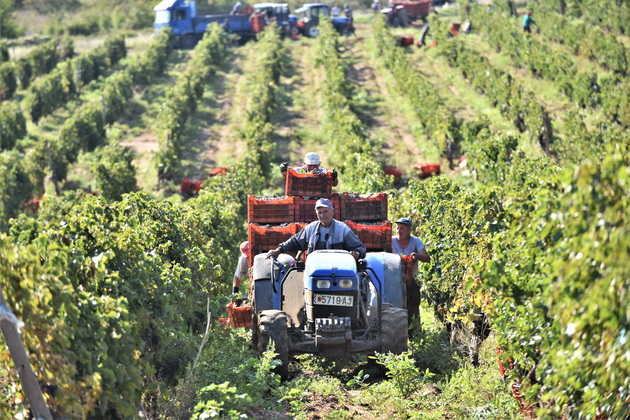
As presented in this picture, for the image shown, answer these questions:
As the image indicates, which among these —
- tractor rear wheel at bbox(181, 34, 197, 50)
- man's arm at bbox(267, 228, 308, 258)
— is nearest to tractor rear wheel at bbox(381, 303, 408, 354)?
man's arm at bbox(267, 228, 308, 258)

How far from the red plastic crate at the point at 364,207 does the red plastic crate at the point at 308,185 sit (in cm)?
37

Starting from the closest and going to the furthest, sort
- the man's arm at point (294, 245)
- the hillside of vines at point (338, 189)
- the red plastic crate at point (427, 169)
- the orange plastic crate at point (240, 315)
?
the hillside of vines at point (338, 189) → the man's arm at point (294, 245) → the orange plastic crate at point (240, 315) → the red plastic crate at point (427, 169)

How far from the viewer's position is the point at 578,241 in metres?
5.62

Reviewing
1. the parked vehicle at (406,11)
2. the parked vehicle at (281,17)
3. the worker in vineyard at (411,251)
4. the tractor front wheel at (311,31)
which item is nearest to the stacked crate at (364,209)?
the worker in vineyard at (411,251)

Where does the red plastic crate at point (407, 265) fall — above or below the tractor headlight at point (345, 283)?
below

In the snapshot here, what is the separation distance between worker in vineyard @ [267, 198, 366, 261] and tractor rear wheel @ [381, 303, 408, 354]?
30.7 inches

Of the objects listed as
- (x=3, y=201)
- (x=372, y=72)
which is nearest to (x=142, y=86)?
(x=372, y=72)

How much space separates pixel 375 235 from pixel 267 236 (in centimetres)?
130

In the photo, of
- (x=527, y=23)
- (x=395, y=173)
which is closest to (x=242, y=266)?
(x=395, y=173)

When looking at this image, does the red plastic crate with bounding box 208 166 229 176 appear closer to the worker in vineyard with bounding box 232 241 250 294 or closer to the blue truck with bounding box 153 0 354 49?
the worker in vineyard with bounding box 232 241 250 294

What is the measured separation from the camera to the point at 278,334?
29.2ft

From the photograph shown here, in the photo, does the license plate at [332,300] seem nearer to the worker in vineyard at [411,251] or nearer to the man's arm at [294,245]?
the man's arm at [294,245]

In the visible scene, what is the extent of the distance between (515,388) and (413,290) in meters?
2.86

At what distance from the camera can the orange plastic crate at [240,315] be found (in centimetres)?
1049
